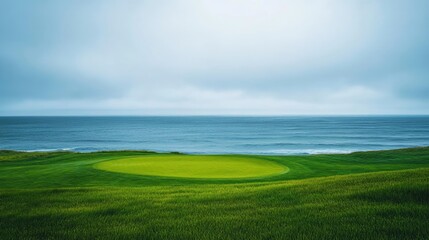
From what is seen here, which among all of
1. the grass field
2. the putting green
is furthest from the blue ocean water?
the grass field

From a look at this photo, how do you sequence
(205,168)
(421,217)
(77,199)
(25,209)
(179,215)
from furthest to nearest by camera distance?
1. (205,168)
2. (77,199)
3. (25,209)
4. (179,215)
5. (421,217)

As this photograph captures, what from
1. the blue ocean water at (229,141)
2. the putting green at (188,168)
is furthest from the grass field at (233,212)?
the blue ocean water at (229,141)

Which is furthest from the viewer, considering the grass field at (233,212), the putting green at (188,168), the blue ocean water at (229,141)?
the blue ocean water at (229,141)

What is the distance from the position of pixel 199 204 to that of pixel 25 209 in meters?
3.61

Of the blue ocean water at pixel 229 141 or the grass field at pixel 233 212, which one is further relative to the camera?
the blue ocean water at pixel 229 141

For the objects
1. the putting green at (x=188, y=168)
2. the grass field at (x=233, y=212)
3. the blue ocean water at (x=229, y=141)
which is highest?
the grass field at (x=233, y=212)

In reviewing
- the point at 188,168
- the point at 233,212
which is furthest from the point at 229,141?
the point at 233,212

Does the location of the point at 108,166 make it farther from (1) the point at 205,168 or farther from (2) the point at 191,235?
(2) the point at 191,235

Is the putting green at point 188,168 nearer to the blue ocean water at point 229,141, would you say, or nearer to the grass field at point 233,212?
the grass field at point 233,212

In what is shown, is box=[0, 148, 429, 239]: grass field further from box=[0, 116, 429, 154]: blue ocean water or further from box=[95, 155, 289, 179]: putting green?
box=[0, 116, 429, 154]: blue ocean water

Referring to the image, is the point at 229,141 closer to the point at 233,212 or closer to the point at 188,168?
the point at 188,168

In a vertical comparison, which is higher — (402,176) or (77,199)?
(402,176)

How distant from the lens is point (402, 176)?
7094 millimetres

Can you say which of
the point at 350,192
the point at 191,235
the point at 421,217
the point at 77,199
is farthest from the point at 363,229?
the point at 77,199
